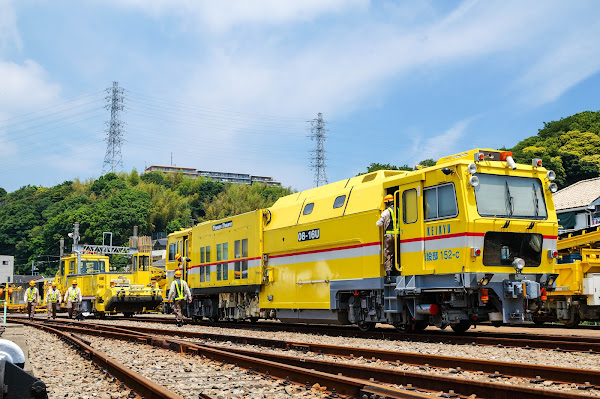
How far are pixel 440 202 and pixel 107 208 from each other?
87123 mm

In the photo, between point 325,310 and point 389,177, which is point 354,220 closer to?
point 389,177

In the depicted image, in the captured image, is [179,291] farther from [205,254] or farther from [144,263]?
[144,263]

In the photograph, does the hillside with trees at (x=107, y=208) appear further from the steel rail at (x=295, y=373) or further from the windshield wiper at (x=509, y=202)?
the steel rail at (x=295, y=373)

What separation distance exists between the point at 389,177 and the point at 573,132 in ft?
208

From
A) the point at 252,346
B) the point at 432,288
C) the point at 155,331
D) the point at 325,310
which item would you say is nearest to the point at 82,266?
the point at 155,331

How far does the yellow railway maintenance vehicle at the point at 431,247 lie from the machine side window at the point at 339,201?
4cm

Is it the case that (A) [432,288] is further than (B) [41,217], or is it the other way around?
(B) [41,217]

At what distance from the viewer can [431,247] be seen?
1245 cm

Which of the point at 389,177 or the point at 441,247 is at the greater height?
the point at 389,177

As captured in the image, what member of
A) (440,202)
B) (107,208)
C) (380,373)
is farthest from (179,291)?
(107,208)

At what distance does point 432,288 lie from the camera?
12289 mm

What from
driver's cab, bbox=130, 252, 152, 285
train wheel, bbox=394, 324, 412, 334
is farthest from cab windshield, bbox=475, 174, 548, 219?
driver's cab, bbox=130, 252, 152, 285

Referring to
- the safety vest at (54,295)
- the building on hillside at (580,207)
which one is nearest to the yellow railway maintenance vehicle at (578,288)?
the building on hillside at (580,207)

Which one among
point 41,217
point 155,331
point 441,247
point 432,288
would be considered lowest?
point 155,331
